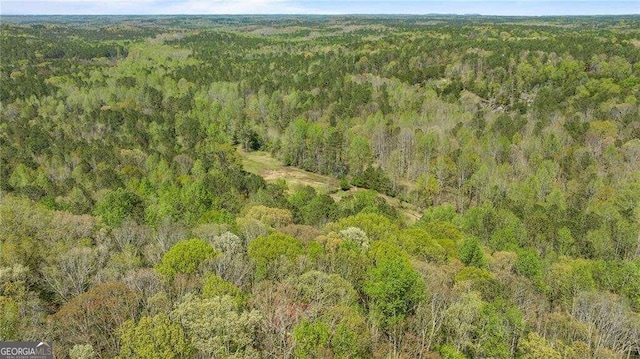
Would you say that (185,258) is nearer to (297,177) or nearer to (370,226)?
(370,226)

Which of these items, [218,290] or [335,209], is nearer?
[218,290]

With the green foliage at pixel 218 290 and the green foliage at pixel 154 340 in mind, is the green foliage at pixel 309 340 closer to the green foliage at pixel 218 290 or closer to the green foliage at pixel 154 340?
the green foliage at pixel 218 290

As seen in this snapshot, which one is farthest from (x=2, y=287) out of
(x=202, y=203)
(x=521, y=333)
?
(x=521, y=333)

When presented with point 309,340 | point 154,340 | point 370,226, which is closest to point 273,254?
point 309,340

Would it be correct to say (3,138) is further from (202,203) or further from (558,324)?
(558,324)

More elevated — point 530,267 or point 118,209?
point 118,209

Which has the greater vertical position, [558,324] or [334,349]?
[334,349]

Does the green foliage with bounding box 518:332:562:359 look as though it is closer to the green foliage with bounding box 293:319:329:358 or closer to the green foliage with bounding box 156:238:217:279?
the green foliage with bounding box 293:319:329:358

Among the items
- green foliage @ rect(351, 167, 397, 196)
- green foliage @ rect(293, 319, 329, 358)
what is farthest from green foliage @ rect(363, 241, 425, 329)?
green foliage @ rect(351, 167, 397, 196)
